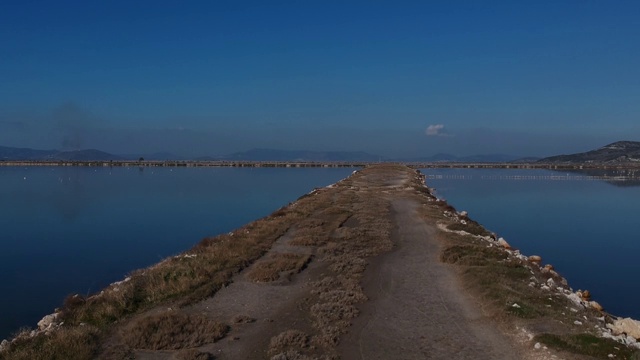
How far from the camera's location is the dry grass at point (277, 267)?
15227mm

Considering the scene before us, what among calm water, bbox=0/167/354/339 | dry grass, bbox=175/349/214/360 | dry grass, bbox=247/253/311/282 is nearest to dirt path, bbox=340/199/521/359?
dry grass, bbox=247/253/311/282

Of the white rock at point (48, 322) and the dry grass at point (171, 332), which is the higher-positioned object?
the dry grass at point (171, 332)

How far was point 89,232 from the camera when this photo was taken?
33.2 meters

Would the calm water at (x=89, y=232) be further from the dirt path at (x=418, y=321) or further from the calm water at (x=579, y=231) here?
the calm water at (x=579, y=231)

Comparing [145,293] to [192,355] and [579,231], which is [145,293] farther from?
[579,231]

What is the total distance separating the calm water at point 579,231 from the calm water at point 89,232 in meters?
18.1

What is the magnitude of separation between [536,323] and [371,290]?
4329mm

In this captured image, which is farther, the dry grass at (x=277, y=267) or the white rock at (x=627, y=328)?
the dry grass at (x=277, y=267)

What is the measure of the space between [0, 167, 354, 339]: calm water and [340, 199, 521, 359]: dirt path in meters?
9.48

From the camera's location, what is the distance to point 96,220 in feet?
128

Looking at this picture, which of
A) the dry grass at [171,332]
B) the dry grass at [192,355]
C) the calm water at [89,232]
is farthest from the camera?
the calm water at [89,232]

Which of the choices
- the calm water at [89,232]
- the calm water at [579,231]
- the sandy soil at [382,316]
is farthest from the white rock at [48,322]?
the calm water at [579,231]

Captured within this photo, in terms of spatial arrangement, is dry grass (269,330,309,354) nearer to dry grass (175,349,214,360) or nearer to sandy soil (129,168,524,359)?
sandy soil (129,168,524,359)

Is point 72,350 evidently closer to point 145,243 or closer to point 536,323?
point 536,323
